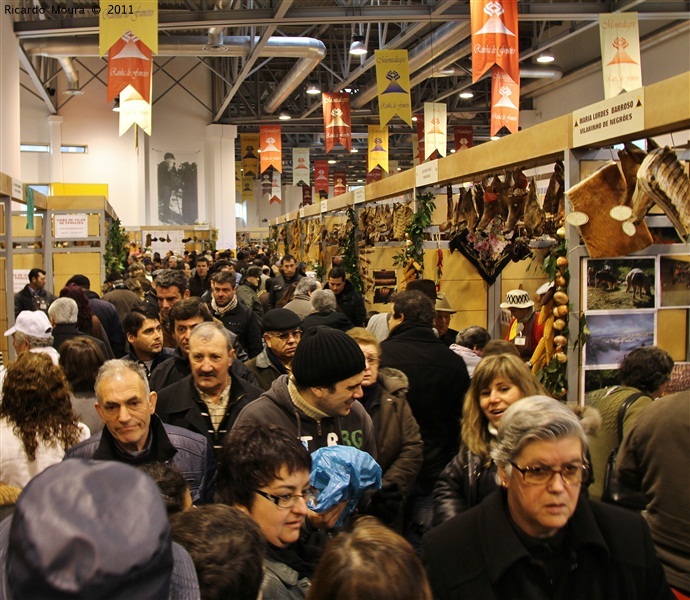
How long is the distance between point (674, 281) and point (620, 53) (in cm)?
822

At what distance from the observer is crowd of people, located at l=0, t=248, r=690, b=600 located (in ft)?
3.52

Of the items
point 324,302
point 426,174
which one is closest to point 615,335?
point 324,302

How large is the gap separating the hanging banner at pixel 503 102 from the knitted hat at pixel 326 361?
431 inches

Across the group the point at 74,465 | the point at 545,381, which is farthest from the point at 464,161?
the point at 74,465

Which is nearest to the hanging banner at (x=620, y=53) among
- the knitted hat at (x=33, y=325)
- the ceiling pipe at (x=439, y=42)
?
the ceiling pipe at (x=439, y=42)

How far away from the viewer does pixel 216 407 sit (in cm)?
344

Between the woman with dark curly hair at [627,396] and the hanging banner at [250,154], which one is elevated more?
the hanging banner at [250,154]

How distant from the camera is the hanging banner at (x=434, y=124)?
17125 mm

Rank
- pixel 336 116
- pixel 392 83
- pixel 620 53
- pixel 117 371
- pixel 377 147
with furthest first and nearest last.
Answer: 1. pixel 377 147
2. pixel 336 116
3. pixel 392 83
4. pixel 620 53
5. pixel 117 371

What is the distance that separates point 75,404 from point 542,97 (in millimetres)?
20343

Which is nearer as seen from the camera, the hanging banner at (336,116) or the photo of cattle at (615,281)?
the photo of cattle at (615,281)

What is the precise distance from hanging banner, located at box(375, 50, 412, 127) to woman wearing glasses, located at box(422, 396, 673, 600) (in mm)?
12040

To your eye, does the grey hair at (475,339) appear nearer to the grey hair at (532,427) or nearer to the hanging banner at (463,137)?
the grey hair at (532,427)

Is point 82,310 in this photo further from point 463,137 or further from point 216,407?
point 463,137
